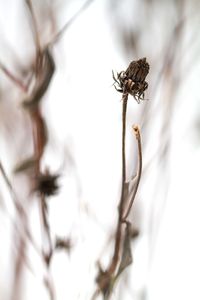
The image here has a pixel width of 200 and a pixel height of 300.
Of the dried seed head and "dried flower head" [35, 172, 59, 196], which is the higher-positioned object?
the dried seed head

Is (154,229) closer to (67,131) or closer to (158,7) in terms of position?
(67,131)

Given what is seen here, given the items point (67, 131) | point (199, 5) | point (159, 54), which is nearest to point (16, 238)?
point (67, 131)

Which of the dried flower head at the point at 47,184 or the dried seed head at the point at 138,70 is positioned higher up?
the dried seed head at the point at 138,70

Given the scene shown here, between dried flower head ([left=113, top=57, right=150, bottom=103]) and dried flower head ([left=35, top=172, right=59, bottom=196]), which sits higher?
dried flower head ([left=113, top=57, right=150, bottom=103])
